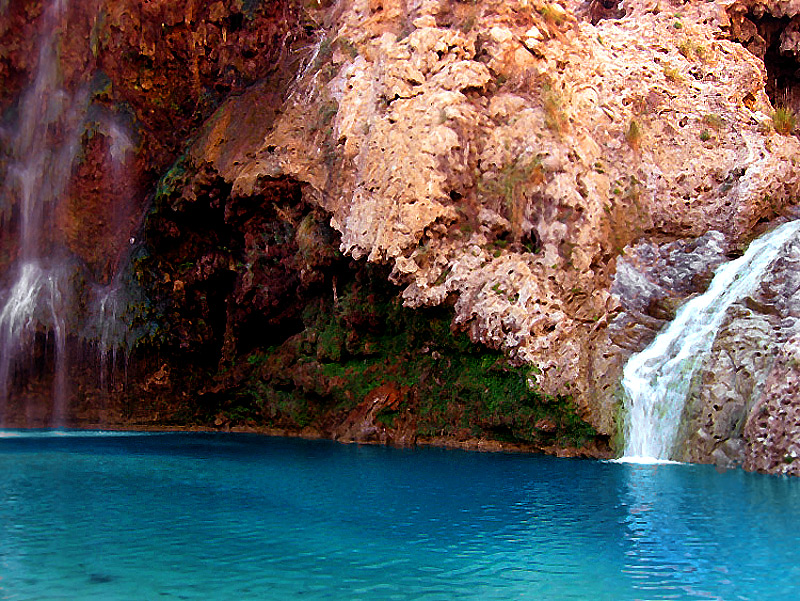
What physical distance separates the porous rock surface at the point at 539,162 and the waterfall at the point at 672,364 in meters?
0.59

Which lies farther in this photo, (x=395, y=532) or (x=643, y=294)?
(x=643, y=294)

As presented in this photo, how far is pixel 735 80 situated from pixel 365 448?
1611cm

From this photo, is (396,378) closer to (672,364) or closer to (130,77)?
(672,364)

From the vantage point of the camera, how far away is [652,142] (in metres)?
23.4

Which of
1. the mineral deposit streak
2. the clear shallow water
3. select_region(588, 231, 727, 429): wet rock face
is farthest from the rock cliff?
the clear shallow water

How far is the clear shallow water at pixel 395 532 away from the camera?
7.52m

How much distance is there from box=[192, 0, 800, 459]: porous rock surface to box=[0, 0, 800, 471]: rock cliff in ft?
0.22

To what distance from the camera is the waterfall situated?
17.1m

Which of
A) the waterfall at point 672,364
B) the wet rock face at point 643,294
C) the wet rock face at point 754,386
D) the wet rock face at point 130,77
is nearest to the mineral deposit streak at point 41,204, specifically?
the wet rock face at point 130,77

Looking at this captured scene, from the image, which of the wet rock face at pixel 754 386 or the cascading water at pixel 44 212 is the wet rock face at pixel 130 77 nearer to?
the cascading water at pixel 44 212

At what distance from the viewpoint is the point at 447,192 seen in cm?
2223

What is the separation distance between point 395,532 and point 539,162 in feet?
46.0

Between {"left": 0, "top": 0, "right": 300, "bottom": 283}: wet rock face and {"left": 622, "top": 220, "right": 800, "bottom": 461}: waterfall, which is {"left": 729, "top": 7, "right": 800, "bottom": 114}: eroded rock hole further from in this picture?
{"left": 0, "top": 0, "right": 300, "bottom": 283}: wet rock face

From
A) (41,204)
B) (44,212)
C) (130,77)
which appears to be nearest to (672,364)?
(130,77)
